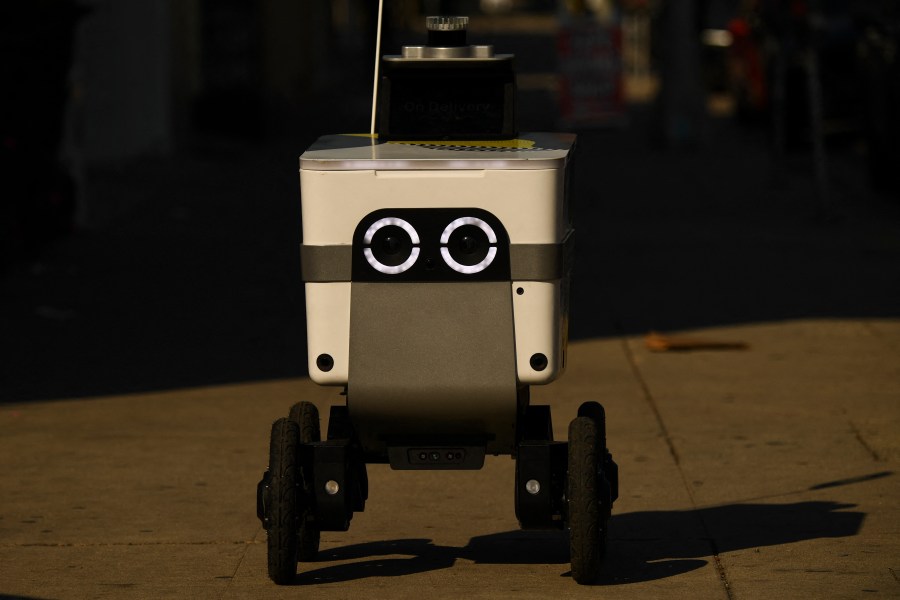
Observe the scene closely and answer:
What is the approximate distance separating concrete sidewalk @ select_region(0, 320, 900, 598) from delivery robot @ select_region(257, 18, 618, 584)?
1.13 feet

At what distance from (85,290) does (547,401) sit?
14.7 feet

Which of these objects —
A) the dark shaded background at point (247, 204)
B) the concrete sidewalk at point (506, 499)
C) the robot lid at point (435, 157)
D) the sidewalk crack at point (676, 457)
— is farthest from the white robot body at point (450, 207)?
the sidewalk crack at point (676, 457)

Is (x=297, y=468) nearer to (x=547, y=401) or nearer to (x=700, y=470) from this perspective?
(x=700, y=470)

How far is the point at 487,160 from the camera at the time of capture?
18.6 ft

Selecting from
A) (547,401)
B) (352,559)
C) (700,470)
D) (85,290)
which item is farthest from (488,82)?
(85,290)

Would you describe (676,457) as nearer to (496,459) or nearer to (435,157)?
(496,459)

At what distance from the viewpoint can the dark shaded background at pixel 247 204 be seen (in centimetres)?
1113

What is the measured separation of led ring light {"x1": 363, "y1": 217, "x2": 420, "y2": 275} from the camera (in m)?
5.72

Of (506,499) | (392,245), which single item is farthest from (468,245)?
(506,499)

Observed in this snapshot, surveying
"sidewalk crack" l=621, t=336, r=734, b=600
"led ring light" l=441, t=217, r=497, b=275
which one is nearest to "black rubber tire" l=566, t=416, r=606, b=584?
"sidewalk crack" l=621, t=336, r=734, b=600

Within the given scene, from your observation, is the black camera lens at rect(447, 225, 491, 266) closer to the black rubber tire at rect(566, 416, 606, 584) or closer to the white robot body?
the white robot body

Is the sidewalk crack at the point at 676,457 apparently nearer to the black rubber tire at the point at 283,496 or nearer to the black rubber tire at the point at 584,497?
the black rubber tire at the point at 584,497

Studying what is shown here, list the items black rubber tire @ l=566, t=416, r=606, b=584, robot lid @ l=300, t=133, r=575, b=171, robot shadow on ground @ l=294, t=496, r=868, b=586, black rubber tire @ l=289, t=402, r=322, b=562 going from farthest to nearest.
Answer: robot shadow on ground @ l=294, t=496, r=868, b=586 → black rubber tire @ l=289, t=402, r=322, b=562 → black rubber tire @ l=566, t=416, r=606, b=584 → robot lid @ l=300, t=133, r=575, b=171

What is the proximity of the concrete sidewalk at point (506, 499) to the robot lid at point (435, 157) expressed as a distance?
1346 mm
